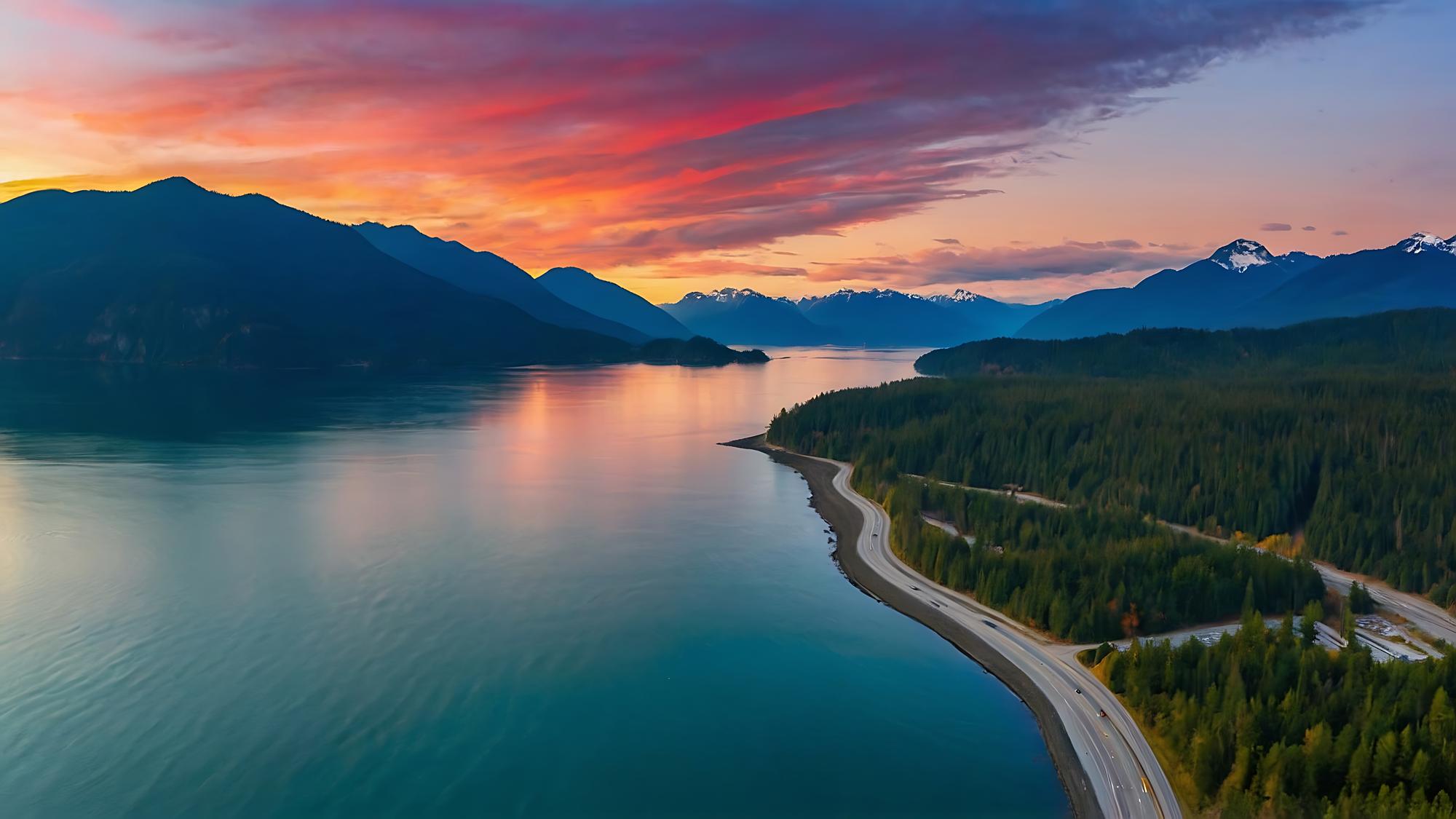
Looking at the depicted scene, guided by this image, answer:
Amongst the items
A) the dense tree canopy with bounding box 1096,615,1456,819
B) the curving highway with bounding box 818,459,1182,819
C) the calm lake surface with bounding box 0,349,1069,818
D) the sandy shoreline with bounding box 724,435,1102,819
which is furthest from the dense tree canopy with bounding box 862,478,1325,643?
Result: the dense tree canopy with bounding box 1096,615,1456,819

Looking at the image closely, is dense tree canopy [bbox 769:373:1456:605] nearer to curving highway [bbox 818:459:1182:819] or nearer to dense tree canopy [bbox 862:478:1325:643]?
dense tree canopy [bbox 862:478:1325:643]

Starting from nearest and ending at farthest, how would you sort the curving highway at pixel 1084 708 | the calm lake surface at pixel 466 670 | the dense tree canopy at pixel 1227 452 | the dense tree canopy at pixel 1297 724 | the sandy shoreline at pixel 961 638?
the dense tree canopy at pixel 1297 724 → the curving highway at pixel 1084 708 → the calm lake surface at pixel 466 670 → the sandy shoreline at pixel 961 638 → the dense tree canopy at pixel 1227 452

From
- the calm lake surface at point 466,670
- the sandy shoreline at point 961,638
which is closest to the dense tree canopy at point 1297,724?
the sandy shoreline at point 961,638

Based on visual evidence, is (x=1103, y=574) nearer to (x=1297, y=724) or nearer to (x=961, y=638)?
(x=961, y=638)

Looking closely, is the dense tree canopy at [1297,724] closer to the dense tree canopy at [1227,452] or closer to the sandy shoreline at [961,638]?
the sandy shoreline at [961,638]

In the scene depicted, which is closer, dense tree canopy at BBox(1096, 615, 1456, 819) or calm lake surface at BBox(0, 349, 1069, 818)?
dense tree canopy at BBox(1096, 615, 1456, 819)

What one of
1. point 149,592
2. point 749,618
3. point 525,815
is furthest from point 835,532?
point 149,592
